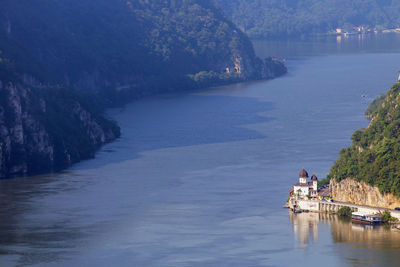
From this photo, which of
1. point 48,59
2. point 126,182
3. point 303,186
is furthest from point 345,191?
point 48,59

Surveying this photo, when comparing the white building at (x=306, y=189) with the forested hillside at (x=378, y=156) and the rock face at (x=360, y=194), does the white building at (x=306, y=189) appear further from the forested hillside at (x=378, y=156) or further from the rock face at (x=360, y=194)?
the forested hillside at (x=378, y=156)

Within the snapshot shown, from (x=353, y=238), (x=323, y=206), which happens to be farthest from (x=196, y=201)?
(x=353, y=238)

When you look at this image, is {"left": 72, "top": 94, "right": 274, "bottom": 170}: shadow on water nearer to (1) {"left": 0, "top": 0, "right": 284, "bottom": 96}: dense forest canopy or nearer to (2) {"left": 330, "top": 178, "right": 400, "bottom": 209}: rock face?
(1) {"left": 0, "top": 0, "right": 284, "bottom": 96}: dense forest canopy

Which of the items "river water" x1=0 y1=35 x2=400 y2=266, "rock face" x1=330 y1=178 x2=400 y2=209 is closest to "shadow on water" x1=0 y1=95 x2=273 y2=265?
"river water" x1=0 y1=35 x2=400 y2=266

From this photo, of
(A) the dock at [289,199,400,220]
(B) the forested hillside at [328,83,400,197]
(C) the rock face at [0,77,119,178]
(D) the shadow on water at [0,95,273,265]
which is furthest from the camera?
(C) the rock face at [0,77,119,178]

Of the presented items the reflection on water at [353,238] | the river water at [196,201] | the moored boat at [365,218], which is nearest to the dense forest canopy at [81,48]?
the river water at [196,201]
